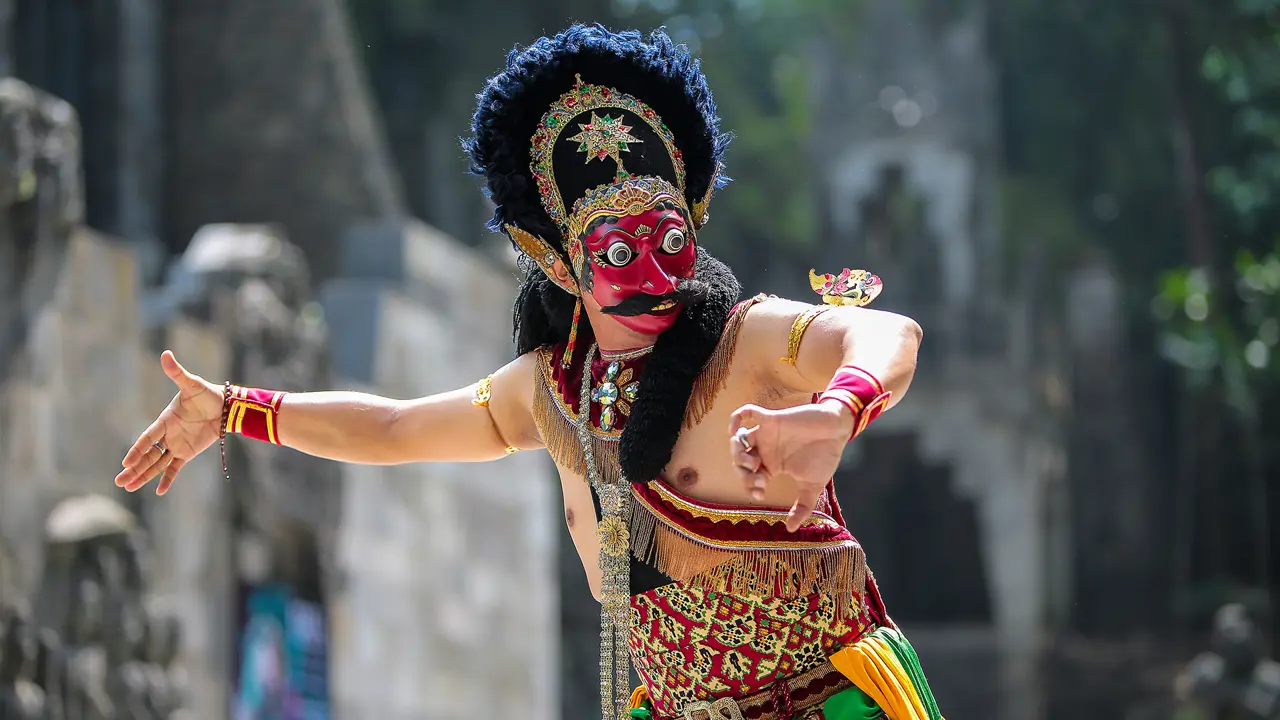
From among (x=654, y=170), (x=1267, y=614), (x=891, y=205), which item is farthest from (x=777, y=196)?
(x=654, y=170)

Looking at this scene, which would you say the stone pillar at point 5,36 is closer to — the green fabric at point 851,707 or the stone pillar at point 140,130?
the stone pillar at point 140,130

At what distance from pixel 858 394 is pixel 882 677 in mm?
727

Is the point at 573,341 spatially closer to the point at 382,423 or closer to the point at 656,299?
the point at 656,299

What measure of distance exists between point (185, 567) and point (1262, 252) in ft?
50.0

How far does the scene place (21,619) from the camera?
8.93 metres

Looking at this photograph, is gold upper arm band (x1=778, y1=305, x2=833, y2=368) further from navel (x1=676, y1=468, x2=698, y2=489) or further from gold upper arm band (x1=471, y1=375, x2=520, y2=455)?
gold upper arm band (x1=471, y1=375, x2=520, y2=455)

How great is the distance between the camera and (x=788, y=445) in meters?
3.61

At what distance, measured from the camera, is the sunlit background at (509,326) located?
10.0 meters

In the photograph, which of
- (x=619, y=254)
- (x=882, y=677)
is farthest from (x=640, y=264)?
(x=882, y=677)

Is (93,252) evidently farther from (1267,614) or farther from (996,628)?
(996,628)

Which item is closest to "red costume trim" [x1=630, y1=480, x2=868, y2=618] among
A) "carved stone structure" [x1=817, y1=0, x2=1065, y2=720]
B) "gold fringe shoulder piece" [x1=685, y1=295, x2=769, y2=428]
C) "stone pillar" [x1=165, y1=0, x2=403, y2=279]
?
"gold fringe shoulder piece" [x1=685, y1=295, x2=769, y2=428]

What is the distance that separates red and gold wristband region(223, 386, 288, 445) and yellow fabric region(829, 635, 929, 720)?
4.59 feet

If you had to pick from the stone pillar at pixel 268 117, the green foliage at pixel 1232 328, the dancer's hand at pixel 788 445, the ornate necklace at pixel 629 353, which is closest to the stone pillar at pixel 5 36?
the stone pillar at pixel 268 117

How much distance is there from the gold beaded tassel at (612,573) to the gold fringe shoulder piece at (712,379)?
211 mm
